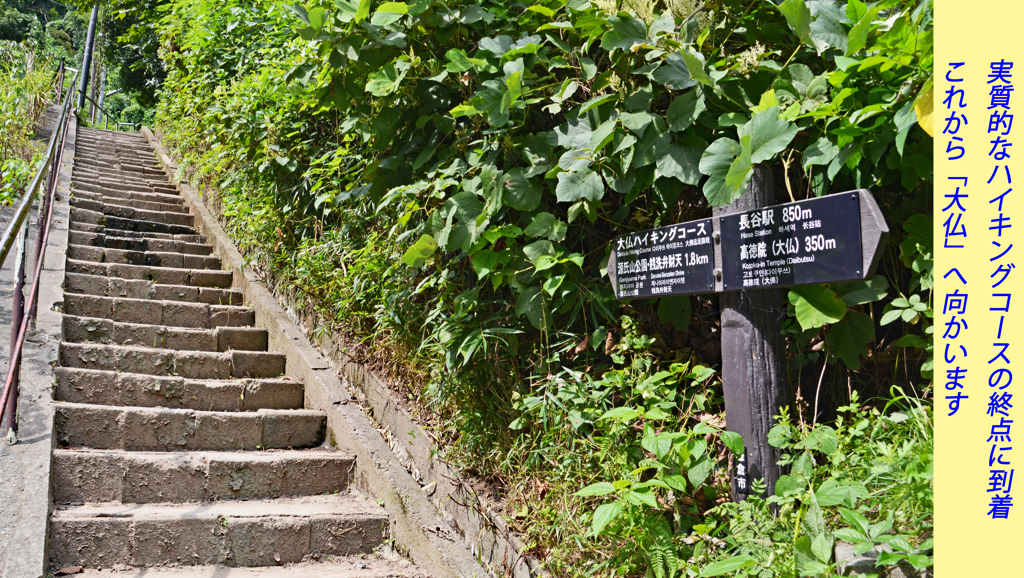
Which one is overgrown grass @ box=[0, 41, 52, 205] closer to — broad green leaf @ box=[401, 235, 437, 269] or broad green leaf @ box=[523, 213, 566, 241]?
broad green leaf @ box=[401, 235, 437, 269]

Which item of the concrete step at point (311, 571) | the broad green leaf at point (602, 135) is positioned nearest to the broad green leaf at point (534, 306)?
the broad green leaf at point (602, 135)

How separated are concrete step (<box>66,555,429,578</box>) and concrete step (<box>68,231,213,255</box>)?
4099 mm

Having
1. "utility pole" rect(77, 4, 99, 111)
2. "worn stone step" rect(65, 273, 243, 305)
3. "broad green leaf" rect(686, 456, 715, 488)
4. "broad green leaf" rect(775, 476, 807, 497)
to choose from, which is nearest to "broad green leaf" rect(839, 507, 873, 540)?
"broad green leaf" rect(775, 476, 807, 497)

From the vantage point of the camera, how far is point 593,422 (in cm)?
225

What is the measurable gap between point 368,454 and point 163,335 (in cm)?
210

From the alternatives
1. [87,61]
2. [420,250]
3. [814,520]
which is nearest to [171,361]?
[420,250]

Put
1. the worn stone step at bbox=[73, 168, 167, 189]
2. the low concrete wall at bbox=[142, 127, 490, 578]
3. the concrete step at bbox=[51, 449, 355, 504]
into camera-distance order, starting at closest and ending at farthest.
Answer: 1. the low concrete wall at bbox=[142, 127, 490, 578]
2. the concrete step at bbox=[51, 449, 355, 504]
3. the worn stone step at bbox=[73, 168, 167, 189]

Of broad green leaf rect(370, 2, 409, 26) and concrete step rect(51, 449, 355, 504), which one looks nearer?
broad green leaf rect(370, 2, 409, 26)

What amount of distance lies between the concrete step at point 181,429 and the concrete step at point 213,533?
1.72 feet

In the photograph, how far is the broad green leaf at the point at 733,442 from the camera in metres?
1.84

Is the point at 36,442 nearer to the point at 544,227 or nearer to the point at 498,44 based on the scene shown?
the point at 544,227

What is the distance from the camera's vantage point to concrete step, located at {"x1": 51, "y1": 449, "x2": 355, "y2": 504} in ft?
9.46

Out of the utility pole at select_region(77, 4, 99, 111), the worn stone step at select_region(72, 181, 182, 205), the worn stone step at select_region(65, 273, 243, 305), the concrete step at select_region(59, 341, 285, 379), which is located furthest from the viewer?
the utility pole at select_region(77, 4, 99, 111)

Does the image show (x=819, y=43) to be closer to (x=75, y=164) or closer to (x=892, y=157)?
(x=892, y=157)
